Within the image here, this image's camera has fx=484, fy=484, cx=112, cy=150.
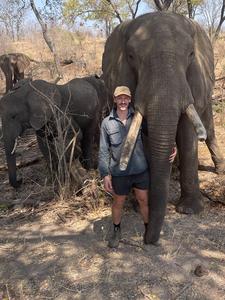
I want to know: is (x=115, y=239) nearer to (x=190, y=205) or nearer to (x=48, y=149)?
(x=190, y=205)

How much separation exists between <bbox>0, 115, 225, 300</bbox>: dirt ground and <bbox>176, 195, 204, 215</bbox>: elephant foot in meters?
0.07

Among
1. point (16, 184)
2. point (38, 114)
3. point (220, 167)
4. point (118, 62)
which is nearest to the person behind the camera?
point (118, 62)

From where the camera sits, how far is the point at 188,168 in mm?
5773

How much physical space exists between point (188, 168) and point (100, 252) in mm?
1559

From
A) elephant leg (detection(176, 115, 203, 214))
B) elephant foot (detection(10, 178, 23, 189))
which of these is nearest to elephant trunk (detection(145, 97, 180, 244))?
elephant leg (detection(176, 115, 203, 214))

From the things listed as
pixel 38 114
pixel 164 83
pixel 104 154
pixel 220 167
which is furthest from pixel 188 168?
pixel 38 114

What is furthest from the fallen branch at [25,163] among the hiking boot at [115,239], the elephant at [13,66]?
the elephant at [13,66]

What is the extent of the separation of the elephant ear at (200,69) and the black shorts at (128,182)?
136cm

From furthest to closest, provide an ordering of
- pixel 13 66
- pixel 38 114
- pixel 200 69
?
pixel 13 66 → pixel 38 114 → pixel 200 69

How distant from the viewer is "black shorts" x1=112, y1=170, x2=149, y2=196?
4715 millimetres

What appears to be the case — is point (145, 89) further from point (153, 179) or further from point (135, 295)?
point (135, 295)

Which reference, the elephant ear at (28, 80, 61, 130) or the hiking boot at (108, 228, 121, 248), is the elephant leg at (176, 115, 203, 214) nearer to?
the hiking boot at (108, 228, 121, 248)

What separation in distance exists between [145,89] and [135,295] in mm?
2014

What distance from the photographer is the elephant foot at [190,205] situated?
5832 mm
